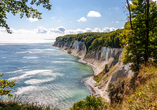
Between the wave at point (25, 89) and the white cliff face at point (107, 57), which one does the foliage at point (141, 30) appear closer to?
the wave at point (25, 89)

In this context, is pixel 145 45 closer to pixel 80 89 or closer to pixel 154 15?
pixel 154 15

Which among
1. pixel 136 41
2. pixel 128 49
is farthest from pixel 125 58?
pixel 136 41

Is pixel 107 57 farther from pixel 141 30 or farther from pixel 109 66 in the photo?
pixel 141 30

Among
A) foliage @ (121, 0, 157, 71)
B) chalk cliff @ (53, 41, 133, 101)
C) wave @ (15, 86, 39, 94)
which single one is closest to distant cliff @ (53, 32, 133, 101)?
chalk cliff @ (53, 41, 133, 101)

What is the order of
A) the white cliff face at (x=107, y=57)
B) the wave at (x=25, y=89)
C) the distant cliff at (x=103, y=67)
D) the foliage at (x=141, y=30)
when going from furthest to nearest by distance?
1. the white cliff face at (x=107, y=57)
2. the wave at (x=25, y=89)
3. the distant cliff at (x=103, y=67)
4. the foliage at (x=141, y=30)

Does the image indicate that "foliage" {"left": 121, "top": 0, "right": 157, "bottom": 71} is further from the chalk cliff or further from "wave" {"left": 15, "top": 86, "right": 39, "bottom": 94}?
"wave" {"left": 15, "top": 86, "right": 39, "bottom": 94}

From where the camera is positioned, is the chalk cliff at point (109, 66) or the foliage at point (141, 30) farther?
the chalk cliff at point (109, 66)

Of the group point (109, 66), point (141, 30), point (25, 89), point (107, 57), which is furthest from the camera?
point (107, 57)

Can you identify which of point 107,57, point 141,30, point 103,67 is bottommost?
point 103,67

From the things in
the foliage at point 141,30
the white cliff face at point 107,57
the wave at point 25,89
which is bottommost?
the wave at point 25,89

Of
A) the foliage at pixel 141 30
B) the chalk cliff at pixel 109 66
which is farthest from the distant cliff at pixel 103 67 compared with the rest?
the foliage at pixel 141 30

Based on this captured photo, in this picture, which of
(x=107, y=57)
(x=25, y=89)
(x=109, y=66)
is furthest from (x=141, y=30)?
(x=107, y=57)
